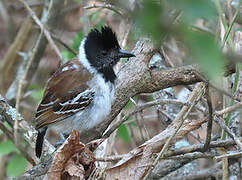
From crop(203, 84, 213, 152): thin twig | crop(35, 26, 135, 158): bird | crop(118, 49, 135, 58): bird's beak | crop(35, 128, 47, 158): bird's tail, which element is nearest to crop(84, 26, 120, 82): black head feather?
crop(35, 26, 135, 158): bird

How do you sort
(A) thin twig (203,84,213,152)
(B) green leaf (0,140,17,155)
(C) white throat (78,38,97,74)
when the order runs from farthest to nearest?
(B) green leaf (0,140,17,155) → (C) white throat (78,38,97,74) → (A) thin twig (203,84,213,152)

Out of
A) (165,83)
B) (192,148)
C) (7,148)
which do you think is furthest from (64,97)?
(192,148)

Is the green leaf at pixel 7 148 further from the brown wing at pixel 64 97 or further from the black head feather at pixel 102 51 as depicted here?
the black head feather at pixel 102 51

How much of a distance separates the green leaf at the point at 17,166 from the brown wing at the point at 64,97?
653 mm

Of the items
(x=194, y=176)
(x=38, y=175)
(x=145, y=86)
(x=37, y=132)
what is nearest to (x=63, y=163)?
(x=38, y=175)

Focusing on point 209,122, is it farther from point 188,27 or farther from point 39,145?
point 188,27

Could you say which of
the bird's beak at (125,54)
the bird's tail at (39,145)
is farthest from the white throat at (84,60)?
the bird's tail at (39,145)

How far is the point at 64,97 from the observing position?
3.12 metres

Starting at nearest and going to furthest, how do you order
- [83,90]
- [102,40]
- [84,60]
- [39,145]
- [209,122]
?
[209,122] → [39,145] → [83,90] → [102,40] → [84,60]

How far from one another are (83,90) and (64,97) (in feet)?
0.56

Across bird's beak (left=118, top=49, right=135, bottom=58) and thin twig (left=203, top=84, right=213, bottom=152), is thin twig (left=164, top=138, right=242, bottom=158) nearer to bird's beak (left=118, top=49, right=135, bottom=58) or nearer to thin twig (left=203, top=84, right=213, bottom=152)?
thin twig (left=203, top=84, right=213, bottom=152)

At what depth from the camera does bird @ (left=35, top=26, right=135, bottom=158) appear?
3.01 m

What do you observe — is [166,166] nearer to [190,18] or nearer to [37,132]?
[37,132]

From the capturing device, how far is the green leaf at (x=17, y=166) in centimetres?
348
